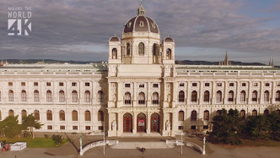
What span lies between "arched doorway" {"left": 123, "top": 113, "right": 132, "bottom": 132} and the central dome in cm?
2661

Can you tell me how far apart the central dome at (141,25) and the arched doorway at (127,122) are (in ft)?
87.3

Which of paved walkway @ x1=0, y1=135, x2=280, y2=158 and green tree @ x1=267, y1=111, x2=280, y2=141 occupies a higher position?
green tree @ x1=267, y1=111, x2=280, y2=141

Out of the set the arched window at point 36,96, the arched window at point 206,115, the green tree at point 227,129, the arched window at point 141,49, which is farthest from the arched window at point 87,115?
the green tree at point 227,129

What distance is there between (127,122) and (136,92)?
915 centimetres

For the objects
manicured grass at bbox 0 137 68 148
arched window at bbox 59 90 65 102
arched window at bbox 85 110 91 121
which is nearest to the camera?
manicured grass at bbox 0 137 68 148

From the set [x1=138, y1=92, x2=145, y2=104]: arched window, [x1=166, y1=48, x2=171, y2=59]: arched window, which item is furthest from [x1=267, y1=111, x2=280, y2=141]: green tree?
[x1=138, y1=92, x2=145, y2=104]: arched window

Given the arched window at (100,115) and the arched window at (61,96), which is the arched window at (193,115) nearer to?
the arched window at (100,115)

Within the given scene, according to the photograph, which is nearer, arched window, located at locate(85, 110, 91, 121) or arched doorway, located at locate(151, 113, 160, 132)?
arched doorway, located at locate(151, 113, 160, 132)

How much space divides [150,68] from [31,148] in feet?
120

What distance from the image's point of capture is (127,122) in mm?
62344

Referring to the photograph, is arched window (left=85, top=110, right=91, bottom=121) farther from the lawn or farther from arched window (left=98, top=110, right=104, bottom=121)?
the lawn

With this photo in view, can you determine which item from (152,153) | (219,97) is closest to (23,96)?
(152,153)

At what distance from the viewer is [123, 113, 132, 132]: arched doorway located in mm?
62044

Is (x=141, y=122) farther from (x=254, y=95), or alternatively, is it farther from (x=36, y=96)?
(x=254, y=95)
